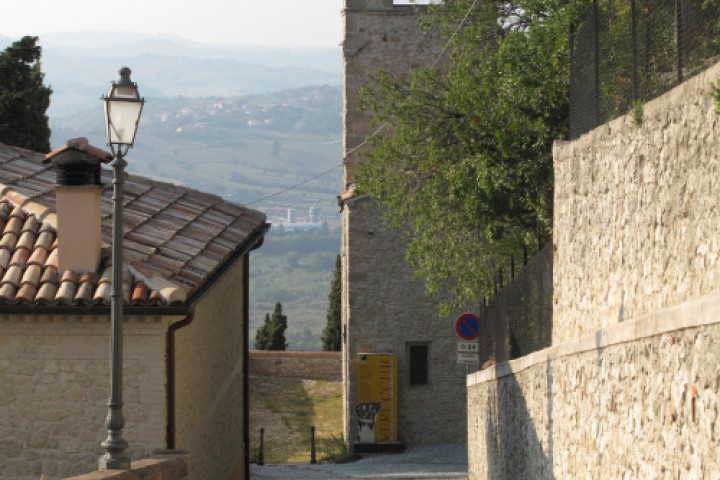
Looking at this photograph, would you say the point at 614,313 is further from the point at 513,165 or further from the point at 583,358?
the point at 513,165

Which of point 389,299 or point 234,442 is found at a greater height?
point 389,299

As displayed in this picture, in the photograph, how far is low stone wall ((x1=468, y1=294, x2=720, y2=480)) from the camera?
23.8 feet

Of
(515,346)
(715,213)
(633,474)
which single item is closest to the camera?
(715,213)

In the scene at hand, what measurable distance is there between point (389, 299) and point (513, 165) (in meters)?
14.2

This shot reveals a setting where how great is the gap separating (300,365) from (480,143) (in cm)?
2442

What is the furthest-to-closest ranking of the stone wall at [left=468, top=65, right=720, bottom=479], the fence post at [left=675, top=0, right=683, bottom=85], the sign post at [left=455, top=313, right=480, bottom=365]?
1. the sign post at [left=455, top=313, right=480, bottom=365]
2. the fence post at [left=675, top=0, right=683, bottom=85]
3. the stone wall at [left=468, top=65, right=720, bottom=479]

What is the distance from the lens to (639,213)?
9641mm

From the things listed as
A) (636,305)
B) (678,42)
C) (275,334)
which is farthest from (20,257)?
(275,334)

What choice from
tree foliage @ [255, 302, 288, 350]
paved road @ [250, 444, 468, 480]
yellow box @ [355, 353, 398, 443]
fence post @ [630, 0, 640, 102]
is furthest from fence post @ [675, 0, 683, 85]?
tree foliage @ [255, 302, 288, 350]

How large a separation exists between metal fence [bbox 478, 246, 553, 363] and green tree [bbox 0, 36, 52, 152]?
1326cm

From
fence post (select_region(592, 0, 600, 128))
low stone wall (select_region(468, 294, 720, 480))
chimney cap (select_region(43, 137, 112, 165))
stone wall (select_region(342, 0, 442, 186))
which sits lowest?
low stone wall (select_region(468, 294, 720, 480))

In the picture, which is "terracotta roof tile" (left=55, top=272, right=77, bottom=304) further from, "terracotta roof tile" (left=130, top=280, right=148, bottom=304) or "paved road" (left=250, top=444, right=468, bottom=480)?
"paved road" (left=250, top=444, right=468, bottom=480)

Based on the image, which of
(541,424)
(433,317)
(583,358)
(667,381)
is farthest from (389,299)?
(667,381)

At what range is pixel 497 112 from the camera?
19.7 m
